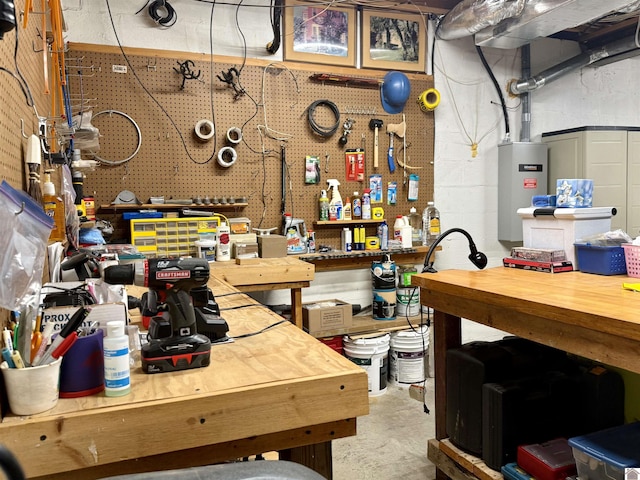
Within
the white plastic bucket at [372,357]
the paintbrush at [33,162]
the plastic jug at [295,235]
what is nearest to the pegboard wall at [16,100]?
the paintbrush at [33,162]

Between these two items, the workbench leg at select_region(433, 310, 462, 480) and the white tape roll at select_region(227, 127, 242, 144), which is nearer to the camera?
the workbench leg at select_region(433, 310, 462, 480)

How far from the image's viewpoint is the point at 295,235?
3.64 meters

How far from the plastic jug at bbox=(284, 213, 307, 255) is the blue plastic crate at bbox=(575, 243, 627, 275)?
6.18ft

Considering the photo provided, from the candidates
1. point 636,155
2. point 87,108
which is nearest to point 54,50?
point 87,108

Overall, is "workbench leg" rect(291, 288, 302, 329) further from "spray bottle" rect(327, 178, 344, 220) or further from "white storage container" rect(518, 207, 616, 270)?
"white storage container" rect(518, 207, 616, 270)

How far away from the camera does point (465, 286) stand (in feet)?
6.65

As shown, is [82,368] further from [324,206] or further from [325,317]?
[324,206]

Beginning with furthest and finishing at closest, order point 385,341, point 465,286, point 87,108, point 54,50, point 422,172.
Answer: point 422,172
point 385,341
point 87,108
point 54,50
point 465,286

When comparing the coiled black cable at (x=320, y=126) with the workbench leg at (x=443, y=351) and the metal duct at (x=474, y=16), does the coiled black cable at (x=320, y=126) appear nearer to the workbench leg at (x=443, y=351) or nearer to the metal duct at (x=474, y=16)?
the metal duct at (x=474, y=16)

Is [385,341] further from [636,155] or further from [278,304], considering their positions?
[636,155]

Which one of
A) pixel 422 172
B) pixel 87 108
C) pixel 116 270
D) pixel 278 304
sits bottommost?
pixel 278 304

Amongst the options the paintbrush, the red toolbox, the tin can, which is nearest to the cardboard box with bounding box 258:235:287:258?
the tin can

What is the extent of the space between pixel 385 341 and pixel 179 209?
1.67 metres

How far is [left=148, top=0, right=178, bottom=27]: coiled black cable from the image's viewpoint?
10.9 ft
